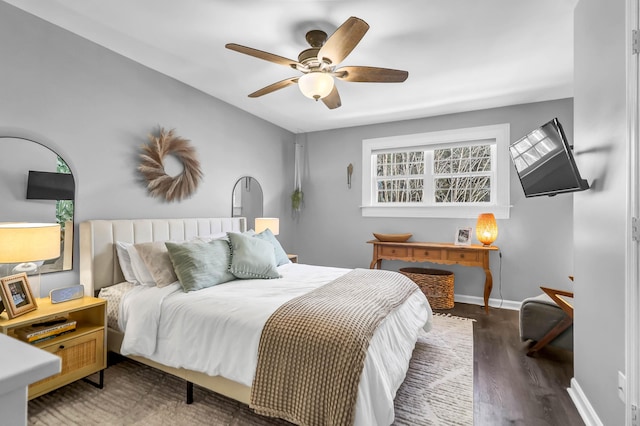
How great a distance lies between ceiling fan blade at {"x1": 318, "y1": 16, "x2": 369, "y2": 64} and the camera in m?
1.83

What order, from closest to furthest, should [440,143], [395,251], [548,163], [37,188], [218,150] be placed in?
[548,163] → [37,188] → [218,150] → [395,251] → [440,143]

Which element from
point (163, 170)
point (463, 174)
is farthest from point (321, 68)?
point (463, 174)

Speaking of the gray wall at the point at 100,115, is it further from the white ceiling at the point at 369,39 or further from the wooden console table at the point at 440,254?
the wooden console table at the point at 440,254

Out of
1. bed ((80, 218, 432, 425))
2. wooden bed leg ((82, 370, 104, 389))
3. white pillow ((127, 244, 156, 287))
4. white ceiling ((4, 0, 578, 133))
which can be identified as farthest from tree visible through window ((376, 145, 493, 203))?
wooden bed leg ((82, 370, 104, 389))

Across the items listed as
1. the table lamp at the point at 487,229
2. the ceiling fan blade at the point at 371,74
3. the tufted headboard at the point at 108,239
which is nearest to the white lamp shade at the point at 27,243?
the tufted headboard at the point at 108,239

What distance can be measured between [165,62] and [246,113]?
4.79ft

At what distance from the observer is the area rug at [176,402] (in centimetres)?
188

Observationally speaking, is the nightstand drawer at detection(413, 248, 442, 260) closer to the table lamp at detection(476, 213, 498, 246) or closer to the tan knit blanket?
the table lamp at detection(476, 213, 498, 246)

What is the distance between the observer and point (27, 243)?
1.89 metres

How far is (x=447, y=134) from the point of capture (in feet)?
14.4

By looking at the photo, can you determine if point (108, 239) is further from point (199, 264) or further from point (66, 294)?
point (199, 264)

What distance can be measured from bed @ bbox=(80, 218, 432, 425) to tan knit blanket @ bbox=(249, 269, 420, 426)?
60 millimetres

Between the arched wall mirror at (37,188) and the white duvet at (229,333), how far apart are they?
0.69 meters

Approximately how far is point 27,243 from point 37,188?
66 centimetres
